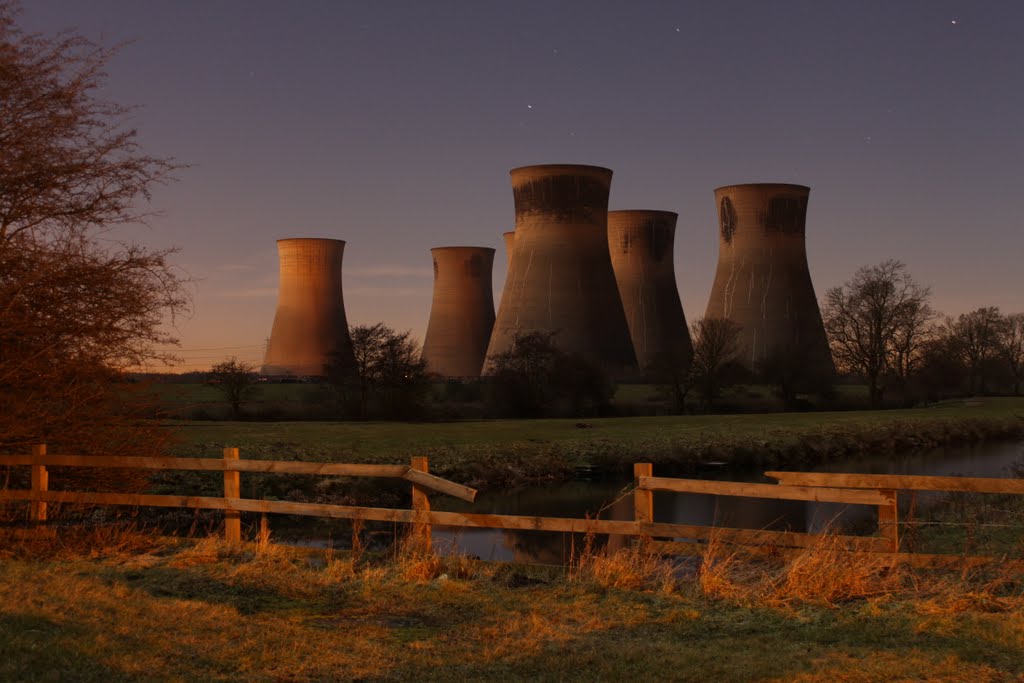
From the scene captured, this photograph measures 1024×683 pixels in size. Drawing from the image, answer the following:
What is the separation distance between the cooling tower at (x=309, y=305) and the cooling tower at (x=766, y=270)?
20.7 metres

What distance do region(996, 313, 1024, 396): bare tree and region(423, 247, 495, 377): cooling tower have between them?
117 feet

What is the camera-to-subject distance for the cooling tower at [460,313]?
60.3 metres

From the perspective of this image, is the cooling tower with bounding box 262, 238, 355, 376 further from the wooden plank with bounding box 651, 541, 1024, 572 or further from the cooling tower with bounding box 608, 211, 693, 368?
the wooden plank with bounding box 651, 541, 1024, 572

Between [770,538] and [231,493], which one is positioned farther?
[231,493]

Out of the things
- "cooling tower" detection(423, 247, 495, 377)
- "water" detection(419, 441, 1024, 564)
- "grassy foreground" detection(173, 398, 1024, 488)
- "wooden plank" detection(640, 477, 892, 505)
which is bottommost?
"water" detection(419, 441, 1024, 564)

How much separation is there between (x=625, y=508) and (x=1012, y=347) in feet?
220

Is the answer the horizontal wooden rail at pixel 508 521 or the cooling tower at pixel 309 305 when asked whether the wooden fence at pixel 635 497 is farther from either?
the cooling tower at pixel 309 305

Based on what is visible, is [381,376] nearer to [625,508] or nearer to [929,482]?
[625,508]

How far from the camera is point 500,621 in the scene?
589 cm

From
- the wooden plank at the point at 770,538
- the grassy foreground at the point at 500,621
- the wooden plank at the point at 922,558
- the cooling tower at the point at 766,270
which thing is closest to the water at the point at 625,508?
the grassy foreground at the point at 500,621

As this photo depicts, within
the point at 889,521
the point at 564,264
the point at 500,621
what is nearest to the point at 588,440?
the point at 889,521

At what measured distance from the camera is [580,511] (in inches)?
688

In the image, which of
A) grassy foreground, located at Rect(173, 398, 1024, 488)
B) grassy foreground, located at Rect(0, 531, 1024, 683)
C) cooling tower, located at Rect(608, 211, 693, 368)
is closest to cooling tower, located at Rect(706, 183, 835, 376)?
cooling tower, located at Rect(608, 211, 693, 368)

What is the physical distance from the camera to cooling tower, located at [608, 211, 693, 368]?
55906 mm
